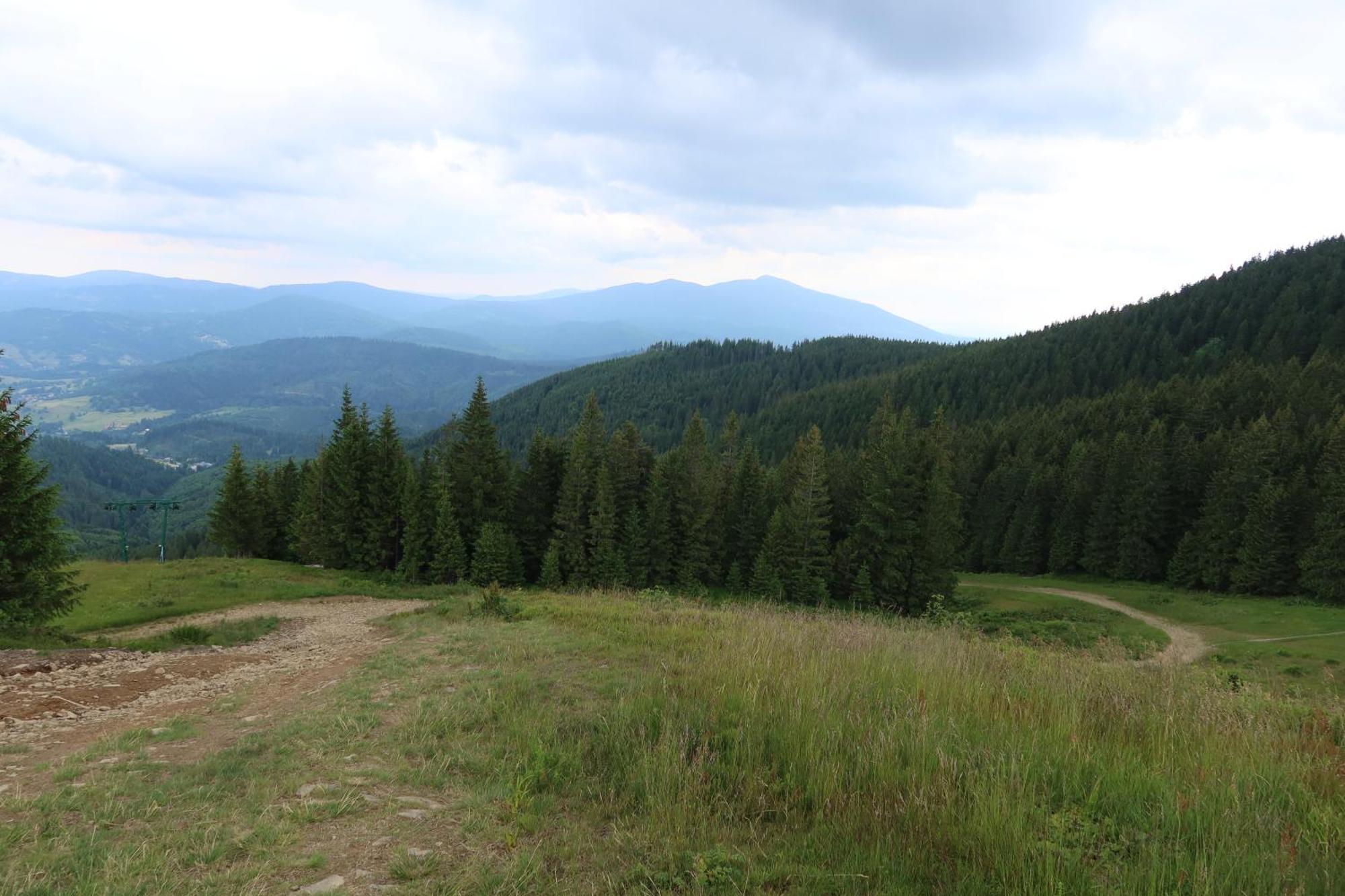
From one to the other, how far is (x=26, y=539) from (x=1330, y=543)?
59167 mm

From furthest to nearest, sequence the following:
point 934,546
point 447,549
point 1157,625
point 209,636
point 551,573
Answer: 1. point 934,546
2. point 551,573
3. point 447,549
4. point 1157,625
5. point 209,636

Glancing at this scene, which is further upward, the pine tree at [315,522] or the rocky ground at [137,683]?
the rocky ground at [137,683]

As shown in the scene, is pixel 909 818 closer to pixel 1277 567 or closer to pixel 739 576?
pixel 739 576

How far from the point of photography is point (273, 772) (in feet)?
17.9

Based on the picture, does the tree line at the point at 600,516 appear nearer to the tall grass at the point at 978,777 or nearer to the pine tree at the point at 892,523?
the pine tree at the point at 892,523

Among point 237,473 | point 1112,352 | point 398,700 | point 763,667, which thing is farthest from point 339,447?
point 1112,352

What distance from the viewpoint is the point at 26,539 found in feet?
44.2

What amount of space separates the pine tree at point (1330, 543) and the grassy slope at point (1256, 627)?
1.87m

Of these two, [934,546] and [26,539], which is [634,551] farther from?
[26,539]

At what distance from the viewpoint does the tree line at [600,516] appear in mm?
34875

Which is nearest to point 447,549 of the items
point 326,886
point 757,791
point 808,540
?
point 808,540

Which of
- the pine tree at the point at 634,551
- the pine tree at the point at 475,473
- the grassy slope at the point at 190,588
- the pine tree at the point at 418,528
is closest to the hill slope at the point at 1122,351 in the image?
the pine tree at the point at 634,551

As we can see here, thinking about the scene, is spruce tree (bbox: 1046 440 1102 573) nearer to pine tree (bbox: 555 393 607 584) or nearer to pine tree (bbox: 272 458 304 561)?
pine tree (bbox: 555 393 607 584)

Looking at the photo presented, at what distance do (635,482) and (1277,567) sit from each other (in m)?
42.4
